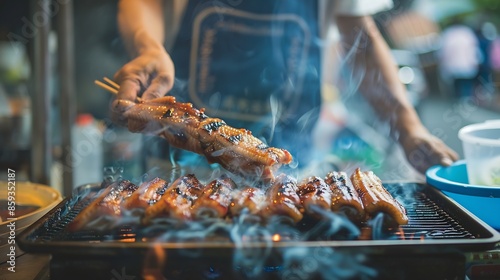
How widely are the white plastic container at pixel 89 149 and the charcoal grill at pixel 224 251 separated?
4.11m

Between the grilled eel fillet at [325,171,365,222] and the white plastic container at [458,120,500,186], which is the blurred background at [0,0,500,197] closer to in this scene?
the white plastic container at [458,120,500,186]

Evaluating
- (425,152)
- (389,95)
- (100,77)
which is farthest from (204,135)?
(100,77)

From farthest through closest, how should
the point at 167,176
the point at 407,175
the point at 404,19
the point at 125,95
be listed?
the point at 404,19
the point at 407,175
the point at 167,176
the point at 125,95

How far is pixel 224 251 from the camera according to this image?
1998 mm

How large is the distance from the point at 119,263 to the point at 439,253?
1.58m

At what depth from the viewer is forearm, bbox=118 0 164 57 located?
339cm

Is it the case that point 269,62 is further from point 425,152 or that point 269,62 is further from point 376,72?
point 425,152

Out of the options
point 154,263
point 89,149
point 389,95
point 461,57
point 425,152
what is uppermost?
point 461,57

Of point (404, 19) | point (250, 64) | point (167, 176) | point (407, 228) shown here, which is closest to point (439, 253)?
point (407, 228)

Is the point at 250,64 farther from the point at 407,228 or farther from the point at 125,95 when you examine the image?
the point at 407,228

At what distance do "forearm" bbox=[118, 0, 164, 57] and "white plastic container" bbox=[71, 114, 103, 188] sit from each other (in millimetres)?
2915

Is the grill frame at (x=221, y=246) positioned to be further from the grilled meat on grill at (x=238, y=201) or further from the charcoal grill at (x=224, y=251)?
the grilled meat on grill at (x=238, y=201)

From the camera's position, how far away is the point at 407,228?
246 centimetres

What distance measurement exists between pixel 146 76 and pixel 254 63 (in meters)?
1.50
